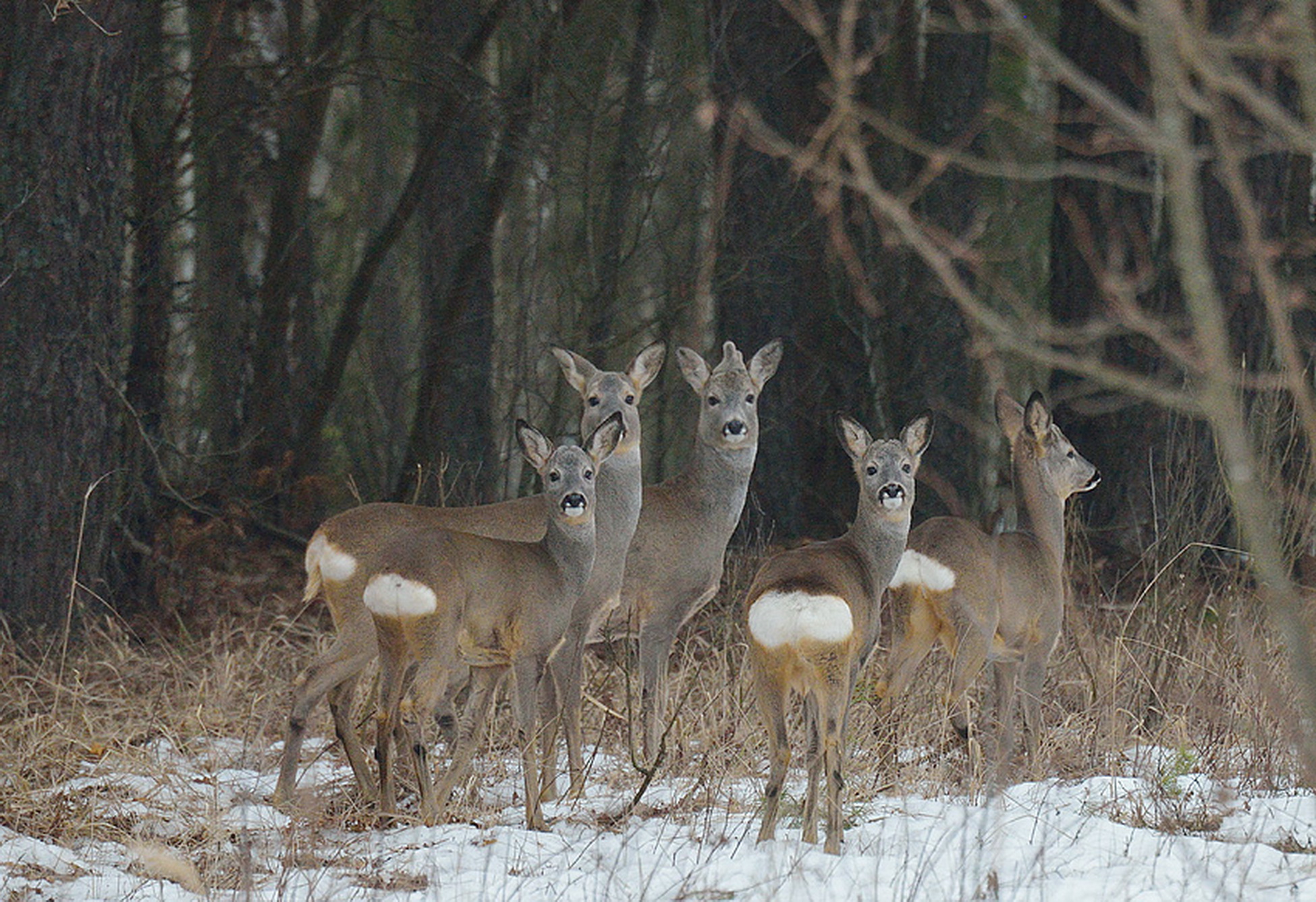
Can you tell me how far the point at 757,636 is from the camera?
204 inches

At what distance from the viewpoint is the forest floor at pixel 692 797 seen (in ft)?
15.8

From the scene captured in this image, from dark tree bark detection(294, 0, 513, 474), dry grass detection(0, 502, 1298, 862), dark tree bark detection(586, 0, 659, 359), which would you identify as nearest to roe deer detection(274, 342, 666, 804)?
dry grass detection(0, 502, 1298, 862)

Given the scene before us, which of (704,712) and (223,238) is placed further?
(223,238)

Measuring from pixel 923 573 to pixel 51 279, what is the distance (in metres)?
4.15

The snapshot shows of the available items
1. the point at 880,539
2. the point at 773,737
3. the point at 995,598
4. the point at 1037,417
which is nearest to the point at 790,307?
the point at 1037,417

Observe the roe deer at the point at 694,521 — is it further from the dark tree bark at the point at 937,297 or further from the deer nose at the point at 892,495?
the dark tree bark at the point at 937,297

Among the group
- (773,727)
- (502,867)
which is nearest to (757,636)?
(773,727)

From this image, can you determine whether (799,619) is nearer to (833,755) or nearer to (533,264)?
(833,755)

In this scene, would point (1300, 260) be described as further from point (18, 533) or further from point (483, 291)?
point (18, 533)

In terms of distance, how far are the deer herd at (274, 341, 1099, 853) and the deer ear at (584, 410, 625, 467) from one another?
1cm

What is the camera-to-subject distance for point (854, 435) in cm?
665

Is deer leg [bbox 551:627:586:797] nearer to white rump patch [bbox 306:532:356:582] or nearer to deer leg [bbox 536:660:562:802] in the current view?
deer leg [bbox 536:660:562:802]

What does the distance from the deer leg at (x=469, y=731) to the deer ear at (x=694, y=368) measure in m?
1.95

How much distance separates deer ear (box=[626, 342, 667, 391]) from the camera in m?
7.75
